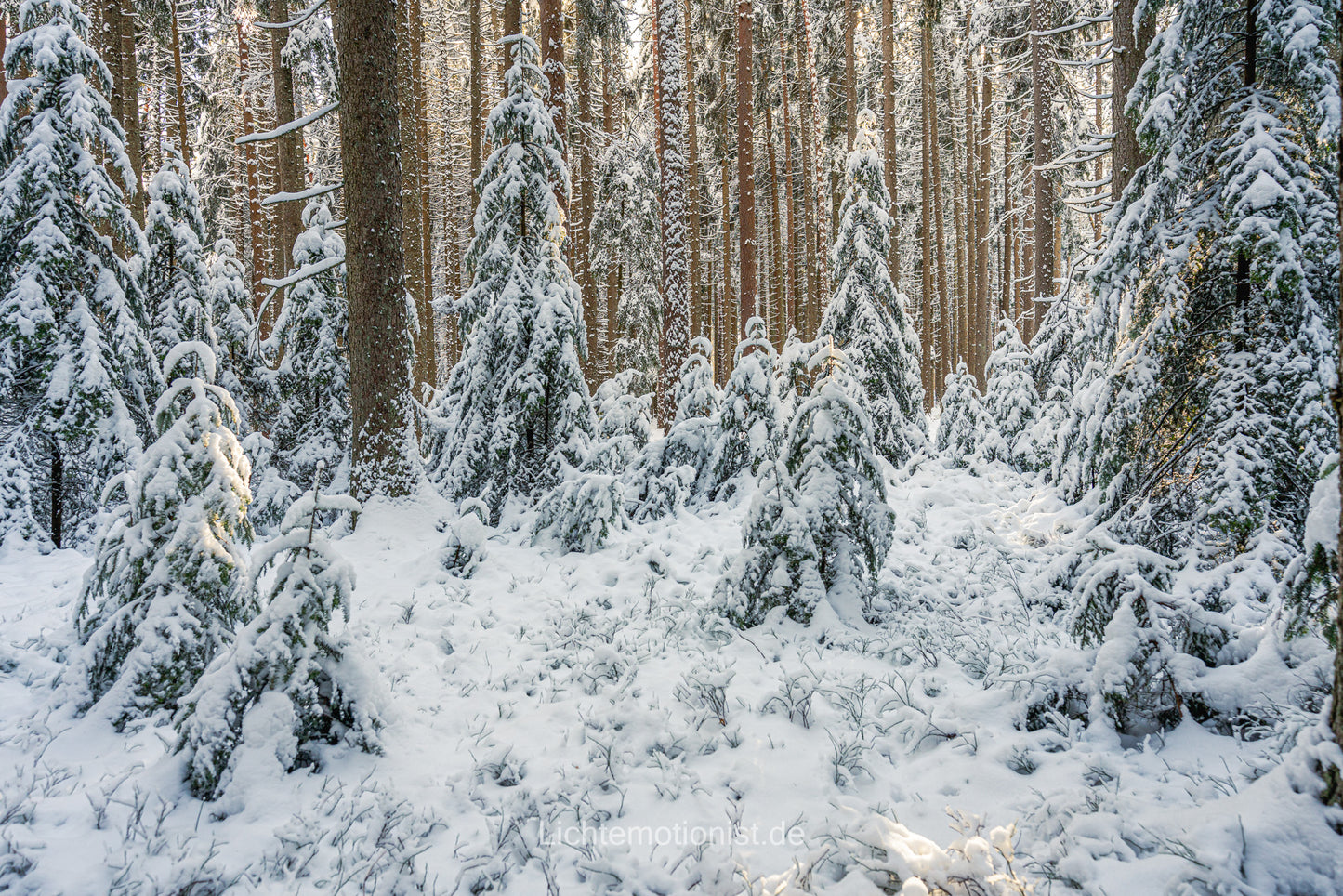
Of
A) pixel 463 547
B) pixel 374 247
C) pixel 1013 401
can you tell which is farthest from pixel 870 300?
pixel 463 547

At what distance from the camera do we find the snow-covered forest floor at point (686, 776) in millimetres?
2492

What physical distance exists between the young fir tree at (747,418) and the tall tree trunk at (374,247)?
12.5ft

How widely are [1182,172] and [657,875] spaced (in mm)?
5398

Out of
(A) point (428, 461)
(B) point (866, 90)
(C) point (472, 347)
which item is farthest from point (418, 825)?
(B) point (866, 90)

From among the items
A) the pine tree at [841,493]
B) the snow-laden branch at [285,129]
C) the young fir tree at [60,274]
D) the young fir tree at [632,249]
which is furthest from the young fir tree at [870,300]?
the young fir tree at [60,274]

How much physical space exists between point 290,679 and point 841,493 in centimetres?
391

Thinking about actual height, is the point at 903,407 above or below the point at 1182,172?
below

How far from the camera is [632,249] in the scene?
67.7ft

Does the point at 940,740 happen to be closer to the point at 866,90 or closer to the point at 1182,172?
the point at 1182,172

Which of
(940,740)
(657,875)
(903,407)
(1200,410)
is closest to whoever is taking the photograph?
(657,875)

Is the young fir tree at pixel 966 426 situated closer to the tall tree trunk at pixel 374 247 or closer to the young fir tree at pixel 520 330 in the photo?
the young fir tree at pixel 520 330

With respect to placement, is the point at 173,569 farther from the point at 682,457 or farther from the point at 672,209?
the point at 672,209

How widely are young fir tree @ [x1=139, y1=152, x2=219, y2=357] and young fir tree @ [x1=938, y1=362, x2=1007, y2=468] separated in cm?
1186

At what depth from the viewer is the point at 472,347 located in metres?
7.84
